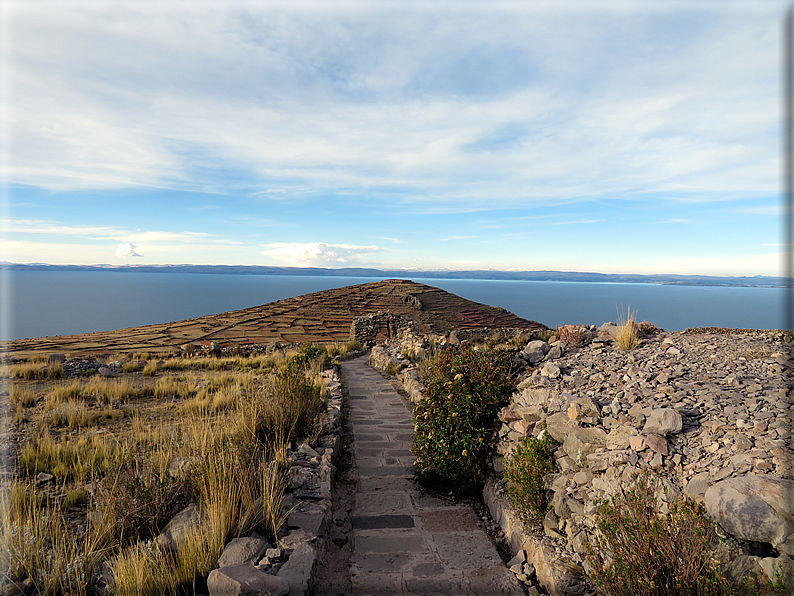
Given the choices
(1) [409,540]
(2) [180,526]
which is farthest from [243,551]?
(1) [409,540]

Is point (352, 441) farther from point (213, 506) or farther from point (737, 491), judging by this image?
point (737, 491)

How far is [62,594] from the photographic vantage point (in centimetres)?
241

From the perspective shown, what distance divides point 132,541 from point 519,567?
292 centimetres

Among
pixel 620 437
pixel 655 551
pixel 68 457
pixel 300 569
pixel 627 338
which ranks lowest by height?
pixel 68 457

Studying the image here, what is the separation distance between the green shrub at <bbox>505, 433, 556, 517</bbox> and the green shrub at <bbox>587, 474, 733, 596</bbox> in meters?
0.92

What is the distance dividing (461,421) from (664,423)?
6.90 ft

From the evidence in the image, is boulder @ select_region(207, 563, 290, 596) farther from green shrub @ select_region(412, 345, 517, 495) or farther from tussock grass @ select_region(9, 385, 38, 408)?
tussock grass @ select_region(9, 385, 38, 408)

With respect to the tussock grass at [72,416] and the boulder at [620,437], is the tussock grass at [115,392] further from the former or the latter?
the boulder at [620,437]

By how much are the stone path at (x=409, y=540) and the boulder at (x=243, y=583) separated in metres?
0.78

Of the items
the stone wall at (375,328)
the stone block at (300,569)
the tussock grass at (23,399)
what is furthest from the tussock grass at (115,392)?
the stone wall at (375,328)

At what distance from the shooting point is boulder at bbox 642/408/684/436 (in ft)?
9.43

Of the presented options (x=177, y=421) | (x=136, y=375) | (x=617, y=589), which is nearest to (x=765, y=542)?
(x=617, y=589)

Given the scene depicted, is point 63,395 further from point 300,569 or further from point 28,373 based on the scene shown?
point 300,569

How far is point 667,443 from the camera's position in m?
2.81
